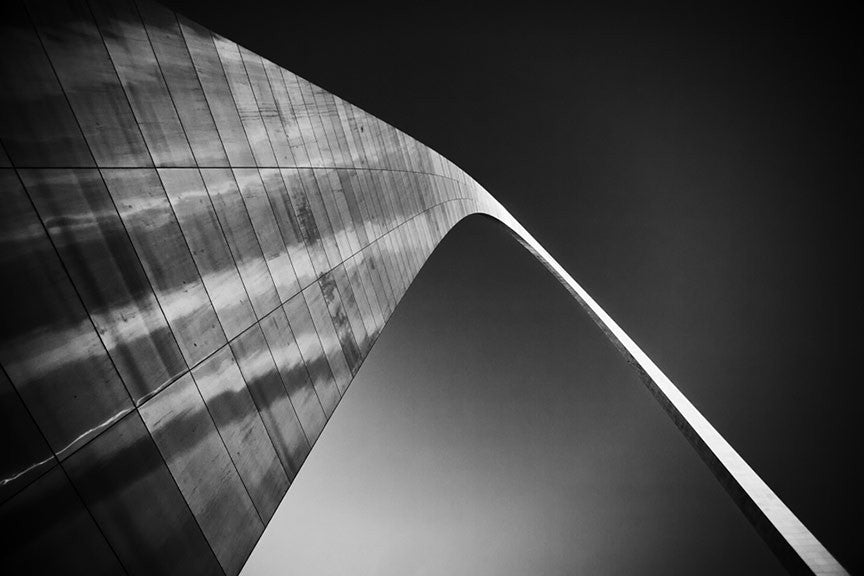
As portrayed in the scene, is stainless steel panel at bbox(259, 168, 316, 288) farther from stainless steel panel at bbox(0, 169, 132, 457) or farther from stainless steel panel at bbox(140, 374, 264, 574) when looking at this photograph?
stainless steel panel at bbox(0, 169, 132, 457)

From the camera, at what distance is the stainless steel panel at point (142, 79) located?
647 centimetres

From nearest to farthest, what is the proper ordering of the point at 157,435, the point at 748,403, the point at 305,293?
the point at 157,435 < the point at 305,293 < the point at 748,403

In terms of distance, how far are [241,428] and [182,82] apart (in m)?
4.83

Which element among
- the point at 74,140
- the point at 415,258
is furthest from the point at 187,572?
the point at 415,258

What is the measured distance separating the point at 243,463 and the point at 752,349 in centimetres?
5788

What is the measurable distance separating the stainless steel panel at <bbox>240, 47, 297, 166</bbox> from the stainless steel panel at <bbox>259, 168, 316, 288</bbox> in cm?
47

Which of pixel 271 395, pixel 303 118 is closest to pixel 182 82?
pixel 303 118

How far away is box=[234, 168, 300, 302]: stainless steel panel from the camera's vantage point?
29.4 ft

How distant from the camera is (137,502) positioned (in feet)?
18.5

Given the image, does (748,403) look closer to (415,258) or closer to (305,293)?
(415,258)

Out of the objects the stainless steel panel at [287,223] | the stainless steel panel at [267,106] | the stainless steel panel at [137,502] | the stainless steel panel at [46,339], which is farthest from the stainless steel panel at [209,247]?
the stainless steel panel at [267,106]

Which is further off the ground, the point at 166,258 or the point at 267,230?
the point at 166,258

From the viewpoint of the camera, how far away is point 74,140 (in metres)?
5.72

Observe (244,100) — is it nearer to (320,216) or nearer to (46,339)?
(320,216)
